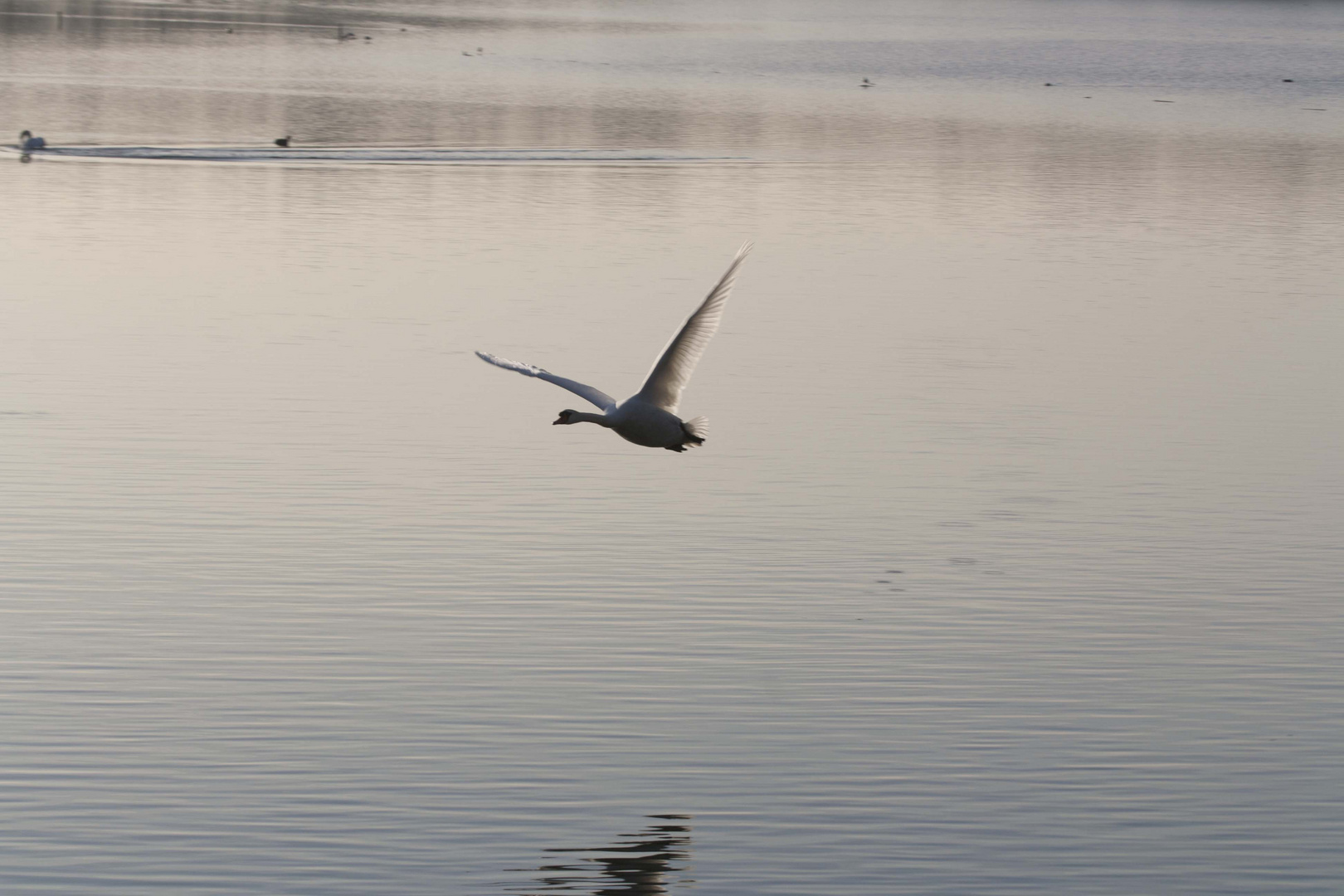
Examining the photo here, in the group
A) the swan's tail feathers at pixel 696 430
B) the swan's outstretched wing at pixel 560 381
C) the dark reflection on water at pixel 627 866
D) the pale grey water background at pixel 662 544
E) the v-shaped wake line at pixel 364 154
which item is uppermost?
the swan's outstretched wing at pixel 560 381

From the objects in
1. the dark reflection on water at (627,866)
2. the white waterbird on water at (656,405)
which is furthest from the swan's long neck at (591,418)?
the dark reflection on water at (627,866)

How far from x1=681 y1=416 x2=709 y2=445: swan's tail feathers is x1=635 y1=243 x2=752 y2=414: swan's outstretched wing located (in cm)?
29

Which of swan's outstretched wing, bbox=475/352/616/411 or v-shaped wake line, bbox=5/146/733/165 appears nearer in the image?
swan's outstretched wing, bbox=475/352/616/411

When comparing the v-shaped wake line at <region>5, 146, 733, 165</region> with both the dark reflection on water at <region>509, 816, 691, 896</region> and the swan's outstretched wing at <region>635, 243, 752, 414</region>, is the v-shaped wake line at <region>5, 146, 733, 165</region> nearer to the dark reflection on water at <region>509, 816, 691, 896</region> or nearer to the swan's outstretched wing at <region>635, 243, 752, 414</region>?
the swan's outstretched wing at <region>635, 243, 752, 414</region>

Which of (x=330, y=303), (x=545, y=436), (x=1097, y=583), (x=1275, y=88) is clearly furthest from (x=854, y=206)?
(x=1275, y=88)

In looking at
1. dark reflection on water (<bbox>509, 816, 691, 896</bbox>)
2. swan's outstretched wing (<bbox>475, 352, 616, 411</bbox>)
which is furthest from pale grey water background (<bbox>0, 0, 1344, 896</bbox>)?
swan's outstretched wing (<bbox>475, 352, 616, 411</bbox>)

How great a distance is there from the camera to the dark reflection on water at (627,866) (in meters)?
13.7

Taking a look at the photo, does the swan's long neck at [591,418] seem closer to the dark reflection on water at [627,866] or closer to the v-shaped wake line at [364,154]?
the dark reflection on water at [627,866]

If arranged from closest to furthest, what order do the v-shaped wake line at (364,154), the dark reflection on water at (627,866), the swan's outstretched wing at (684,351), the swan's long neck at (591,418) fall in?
the dark reflection on water at (627,866) < the swan's outstretched wing at (684,351) < the swan's long neck at (591,418) < the v-shaped wake line at (364,154)

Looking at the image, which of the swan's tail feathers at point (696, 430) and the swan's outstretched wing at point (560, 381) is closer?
the swan's outstretched wing at point (560, 381)

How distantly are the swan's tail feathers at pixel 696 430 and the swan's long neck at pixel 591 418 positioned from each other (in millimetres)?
664

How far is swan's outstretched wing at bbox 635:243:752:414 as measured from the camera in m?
17.0

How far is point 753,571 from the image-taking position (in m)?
20.2

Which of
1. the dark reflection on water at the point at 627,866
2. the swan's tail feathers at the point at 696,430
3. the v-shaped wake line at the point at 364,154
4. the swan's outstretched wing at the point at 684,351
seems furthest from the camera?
the v-shaped wake line at the point at 364,154
